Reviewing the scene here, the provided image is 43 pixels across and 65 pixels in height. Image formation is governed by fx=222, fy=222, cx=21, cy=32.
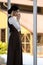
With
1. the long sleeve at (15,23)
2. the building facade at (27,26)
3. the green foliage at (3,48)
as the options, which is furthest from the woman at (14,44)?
the green foliage at (3,48)

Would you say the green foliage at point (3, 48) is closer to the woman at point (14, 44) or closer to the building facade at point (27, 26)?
the building facade at point (27, 26)

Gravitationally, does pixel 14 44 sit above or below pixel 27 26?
below

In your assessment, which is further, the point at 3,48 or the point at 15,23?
the point at 3,48

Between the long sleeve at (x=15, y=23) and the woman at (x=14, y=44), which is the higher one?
the long sleeve at (x=15, y=23)

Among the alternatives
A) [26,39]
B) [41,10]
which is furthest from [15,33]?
[26,39]

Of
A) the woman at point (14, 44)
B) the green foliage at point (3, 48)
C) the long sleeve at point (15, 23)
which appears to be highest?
the long sleeve at point (15, 23)

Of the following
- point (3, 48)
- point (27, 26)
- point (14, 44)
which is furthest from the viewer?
point (27, 26)

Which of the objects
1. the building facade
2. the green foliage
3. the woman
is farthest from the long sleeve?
the green foliage

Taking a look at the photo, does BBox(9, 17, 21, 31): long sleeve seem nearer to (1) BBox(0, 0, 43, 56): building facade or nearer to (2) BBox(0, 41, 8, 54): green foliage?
(1) BBox(0, 0, 43, 56): building facade

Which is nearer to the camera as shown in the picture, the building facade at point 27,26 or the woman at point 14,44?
the woman at point 14,44

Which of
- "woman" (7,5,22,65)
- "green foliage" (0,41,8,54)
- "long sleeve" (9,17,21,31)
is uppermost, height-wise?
"long sleeve" (9,17,21,31)

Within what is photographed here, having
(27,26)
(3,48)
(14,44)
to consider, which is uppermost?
(27,26)

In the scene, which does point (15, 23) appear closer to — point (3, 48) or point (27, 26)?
point (3, 48)

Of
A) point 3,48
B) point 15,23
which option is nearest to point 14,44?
point 15,23
